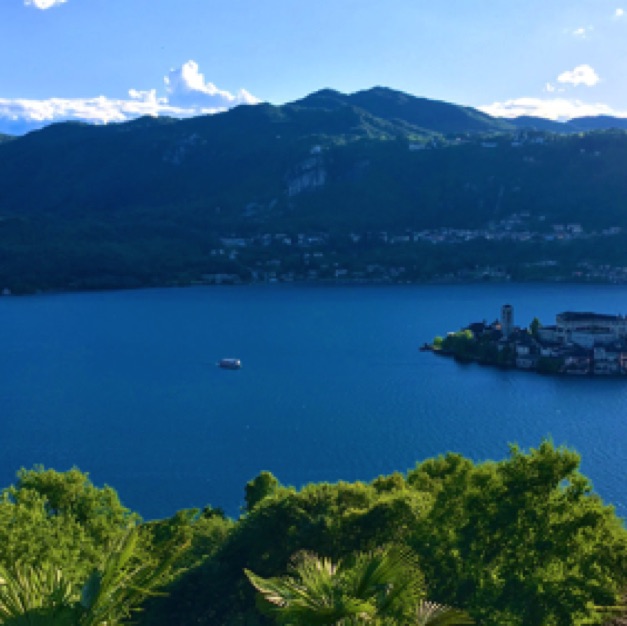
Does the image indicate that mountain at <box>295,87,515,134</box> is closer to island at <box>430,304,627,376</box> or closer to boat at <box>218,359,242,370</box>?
island at <box>430,304,627,376</box>

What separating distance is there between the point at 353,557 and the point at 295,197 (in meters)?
120

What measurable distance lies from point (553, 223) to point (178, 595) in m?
98.1

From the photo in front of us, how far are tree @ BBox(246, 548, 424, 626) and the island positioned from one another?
123 feet

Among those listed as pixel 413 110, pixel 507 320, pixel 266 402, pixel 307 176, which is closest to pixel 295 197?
pixel 307 176

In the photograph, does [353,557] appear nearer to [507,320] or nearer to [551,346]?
[551,346]

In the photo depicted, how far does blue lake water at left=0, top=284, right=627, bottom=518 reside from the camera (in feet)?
79.2

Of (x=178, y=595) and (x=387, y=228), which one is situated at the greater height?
(x=387, y=228)

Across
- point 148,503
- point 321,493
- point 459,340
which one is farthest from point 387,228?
point 321,493

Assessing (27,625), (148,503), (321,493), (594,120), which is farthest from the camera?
(594,120)

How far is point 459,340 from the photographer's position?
43.5 meters

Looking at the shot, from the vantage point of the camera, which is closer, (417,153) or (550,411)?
(550,411)

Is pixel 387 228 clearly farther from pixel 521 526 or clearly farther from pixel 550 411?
pixel 521 526

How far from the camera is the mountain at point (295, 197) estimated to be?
88.3 metres

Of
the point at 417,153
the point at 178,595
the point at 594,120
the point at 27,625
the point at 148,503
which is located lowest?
the point at 148,503
